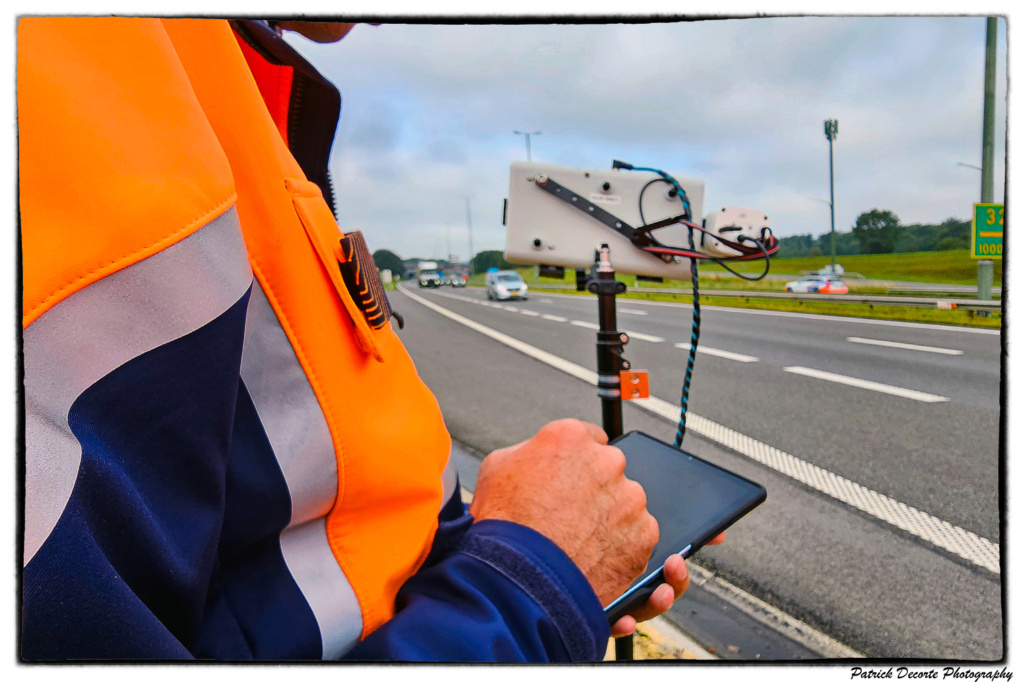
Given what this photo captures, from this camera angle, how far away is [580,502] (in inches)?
27.1

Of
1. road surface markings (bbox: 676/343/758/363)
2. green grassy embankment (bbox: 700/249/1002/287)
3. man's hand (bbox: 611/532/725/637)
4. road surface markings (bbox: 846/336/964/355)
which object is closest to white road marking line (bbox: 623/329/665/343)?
road surface markings (bbox: 676/343/758/363)

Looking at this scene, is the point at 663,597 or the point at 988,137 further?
the point at 988,137

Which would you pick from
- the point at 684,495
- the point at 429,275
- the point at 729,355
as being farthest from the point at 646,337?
the point at 429,275

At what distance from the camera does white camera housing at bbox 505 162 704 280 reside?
124 centimetres

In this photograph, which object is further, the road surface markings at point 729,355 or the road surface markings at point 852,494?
the road surface markings at point 729,355

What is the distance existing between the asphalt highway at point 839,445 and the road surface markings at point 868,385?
0.02 meters

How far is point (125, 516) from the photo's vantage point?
35 cm

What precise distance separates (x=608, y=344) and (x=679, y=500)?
1.57 ft

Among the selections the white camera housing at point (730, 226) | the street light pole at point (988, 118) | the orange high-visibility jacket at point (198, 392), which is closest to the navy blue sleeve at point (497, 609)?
the orange high-visibility jacket at point (198, 392)

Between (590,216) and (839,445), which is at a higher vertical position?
(590,216)

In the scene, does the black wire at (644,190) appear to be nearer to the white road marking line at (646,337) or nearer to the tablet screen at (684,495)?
the tablet screen at (684,495)

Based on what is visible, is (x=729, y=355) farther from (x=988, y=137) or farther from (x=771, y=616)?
(x=988, y=137)

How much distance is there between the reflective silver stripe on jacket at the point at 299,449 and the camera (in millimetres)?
454

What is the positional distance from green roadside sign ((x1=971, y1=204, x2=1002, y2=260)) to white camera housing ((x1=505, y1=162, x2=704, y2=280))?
20.4 inches
